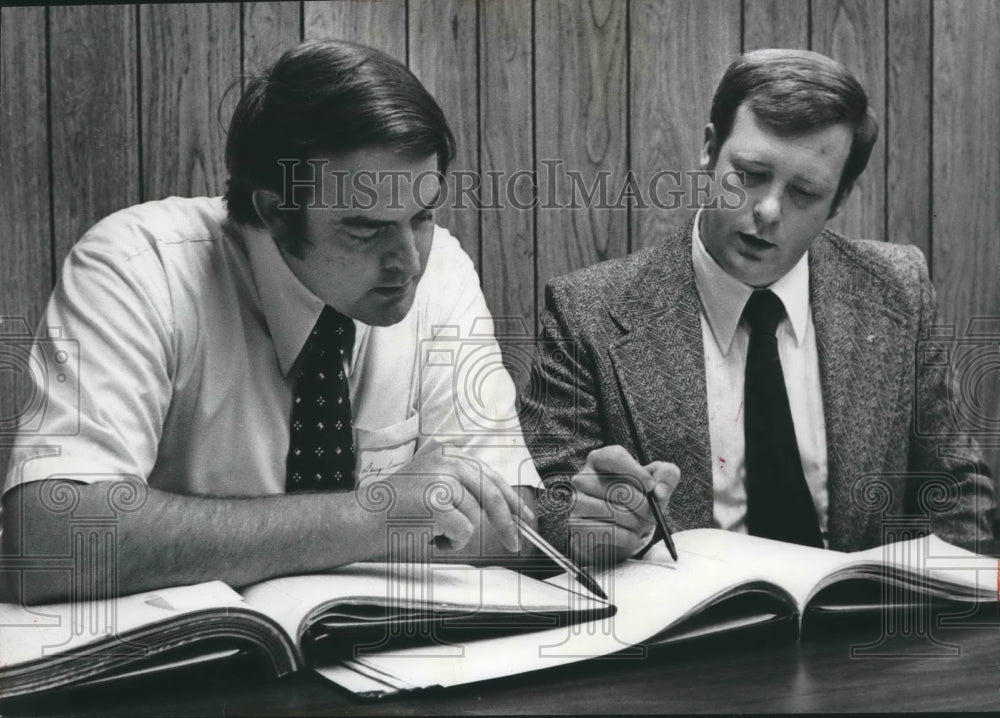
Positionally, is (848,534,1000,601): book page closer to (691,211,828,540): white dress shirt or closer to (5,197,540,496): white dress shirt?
(691,211,828,540): white dress shirt

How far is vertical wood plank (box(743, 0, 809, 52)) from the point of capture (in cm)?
121

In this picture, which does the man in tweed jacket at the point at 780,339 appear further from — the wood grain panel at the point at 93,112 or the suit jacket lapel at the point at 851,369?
the wood grain panel at the point at 93,112

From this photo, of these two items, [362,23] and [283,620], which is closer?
[283,620]

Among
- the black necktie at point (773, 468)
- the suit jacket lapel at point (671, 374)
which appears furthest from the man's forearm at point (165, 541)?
the black necktie at point (773, 468)

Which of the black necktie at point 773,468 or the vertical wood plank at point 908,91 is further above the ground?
the vertical wood plank at point 908,91

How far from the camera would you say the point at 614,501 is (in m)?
1.18

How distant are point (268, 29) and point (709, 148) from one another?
1.78 feet

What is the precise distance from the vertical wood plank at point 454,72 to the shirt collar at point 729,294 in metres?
0.28

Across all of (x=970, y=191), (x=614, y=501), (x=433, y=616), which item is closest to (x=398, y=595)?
(x=433, y=616)

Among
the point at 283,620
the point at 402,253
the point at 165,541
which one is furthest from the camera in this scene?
the point at 402,253

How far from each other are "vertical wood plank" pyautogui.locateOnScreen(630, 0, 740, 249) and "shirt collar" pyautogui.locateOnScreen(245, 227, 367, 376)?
437 mm

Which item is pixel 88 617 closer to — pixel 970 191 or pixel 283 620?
pixel 283 620

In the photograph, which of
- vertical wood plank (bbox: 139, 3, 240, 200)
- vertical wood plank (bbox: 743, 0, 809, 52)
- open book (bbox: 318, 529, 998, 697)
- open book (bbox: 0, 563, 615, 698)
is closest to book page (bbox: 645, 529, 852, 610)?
open book (bbox: 318, 529, 998, 697)

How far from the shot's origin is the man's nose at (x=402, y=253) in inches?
45.7
